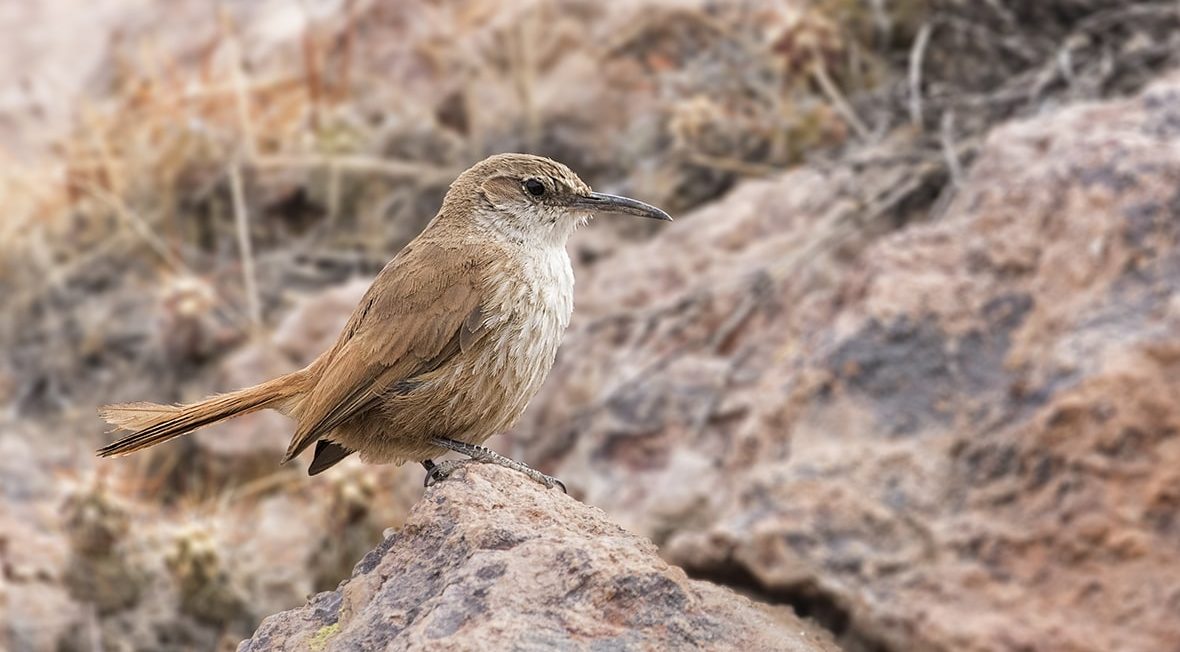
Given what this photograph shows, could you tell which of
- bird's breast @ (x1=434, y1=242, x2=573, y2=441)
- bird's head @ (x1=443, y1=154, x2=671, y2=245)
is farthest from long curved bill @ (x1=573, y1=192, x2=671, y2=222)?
bird's breast @ (x1=434, y1=242, x2=573, y2=441)

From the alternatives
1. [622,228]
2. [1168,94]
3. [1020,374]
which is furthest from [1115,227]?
[622,228]

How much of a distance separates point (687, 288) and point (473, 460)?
3862mm

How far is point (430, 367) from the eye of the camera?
4.06 metres

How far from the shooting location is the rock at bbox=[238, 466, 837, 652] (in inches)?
119

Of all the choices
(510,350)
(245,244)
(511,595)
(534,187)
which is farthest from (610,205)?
(245,244)

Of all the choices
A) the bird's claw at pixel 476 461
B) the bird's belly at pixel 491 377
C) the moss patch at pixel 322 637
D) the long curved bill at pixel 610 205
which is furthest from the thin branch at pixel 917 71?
the moss patch at pixel 322 637

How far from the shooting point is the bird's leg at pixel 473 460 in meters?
3.82

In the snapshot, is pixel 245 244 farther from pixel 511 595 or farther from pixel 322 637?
pixel 511 595

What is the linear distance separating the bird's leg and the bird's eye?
772 millimetres

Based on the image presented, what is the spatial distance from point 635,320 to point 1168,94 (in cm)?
267

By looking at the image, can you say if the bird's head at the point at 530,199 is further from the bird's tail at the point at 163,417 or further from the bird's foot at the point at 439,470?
the bird's tail at the point at 163,417

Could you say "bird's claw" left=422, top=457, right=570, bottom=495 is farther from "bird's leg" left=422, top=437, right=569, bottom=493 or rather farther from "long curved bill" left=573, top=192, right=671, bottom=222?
"long curved bill" left=573, top=192, right=671, bottom=222

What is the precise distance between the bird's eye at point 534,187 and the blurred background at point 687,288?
1.50m

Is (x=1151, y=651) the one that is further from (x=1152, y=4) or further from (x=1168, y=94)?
(x=1152, y=4)
